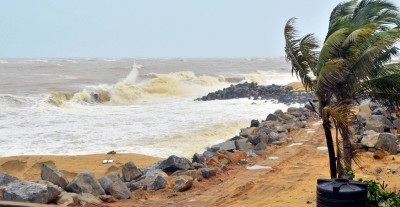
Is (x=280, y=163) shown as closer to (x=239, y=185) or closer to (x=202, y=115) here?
(x=239, y=185)

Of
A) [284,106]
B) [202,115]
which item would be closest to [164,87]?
[284,106]

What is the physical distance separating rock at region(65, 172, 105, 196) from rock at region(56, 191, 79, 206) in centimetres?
50

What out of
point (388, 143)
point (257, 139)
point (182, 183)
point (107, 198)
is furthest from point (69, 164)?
point (388, 143)

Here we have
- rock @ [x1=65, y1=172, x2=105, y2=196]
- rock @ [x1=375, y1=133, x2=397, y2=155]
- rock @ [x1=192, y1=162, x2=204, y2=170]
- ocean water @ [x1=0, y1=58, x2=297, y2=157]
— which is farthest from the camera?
ocean water @ [x1=0, y1=58, x2=297, y2=157]

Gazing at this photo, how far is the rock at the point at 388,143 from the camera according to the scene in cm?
1298

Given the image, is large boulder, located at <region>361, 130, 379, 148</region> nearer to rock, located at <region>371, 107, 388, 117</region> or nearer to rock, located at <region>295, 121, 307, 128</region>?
rock, located at <region>371, 107, 388, 117</region>

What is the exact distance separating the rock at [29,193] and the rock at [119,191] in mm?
1350

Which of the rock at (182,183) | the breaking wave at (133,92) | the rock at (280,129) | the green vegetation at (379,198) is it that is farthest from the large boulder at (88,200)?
the breaking wave at (133,92)

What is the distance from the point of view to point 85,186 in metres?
9.92

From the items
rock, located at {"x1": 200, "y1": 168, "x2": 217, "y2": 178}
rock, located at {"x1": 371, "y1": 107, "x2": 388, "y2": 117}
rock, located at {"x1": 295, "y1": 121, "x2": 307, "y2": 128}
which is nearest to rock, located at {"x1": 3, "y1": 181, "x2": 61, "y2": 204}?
rock, located at {"x1": 200, "y1": 168, "x2": 217, "y2": 178}

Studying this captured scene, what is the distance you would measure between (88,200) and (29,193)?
3.70 ft

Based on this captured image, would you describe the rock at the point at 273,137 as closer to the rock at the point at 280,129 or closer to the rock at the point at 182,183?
the rock at the point at 280,129

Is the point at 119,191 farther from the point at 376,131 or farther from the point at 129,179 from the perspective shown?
the point at 376,131

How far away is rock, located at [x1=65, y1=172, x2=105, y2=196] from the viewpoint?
9883 millimetres
